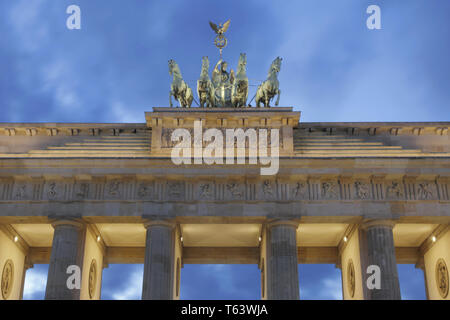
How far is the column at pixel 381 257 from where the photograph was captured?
31.0m

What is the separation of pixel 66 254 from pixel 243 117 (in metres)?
12.9

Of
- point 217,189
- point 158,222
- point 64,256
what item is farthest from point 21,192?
point 217,189

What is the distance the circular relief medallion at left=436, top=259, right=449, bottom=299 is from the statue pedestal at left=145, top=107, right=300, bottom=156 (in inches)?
461

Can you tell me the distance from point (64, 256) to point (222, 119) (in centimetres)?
1205

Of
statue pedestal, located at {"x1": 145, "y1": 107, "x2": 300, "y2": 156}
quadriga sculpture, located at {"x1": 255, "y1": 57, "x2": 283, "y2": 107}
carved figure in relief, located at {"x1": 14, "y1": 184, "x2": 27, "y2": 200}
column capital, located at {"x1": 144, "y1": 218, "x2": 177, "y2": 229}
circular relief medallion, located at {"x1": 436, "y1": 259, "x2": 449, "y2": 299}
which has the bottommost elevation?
circular relief medallion, located at {"x1": 436, "y1": 259, "x2": 449, "y2": 299}

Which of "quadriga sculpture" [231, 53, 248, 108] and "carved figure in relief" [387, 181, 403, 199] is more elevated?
"quadriga sculpture" [231, 53, 248, 108]

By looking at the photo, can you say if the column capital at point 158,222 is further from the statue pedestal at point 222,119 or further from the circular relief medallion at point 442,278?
the circular relief medallion at point 442,278

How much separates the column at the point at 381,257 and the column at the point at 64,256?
15.5m

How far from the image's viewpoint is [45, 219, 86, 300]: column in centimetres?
3091

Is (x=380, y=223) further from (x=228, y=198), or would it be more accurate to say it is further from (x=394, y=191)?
(x=228, y=198)

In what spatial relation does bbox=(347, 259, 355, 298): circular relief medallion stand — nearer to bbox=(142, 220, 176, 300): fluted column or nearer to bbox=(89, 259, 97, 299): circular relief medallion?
bbox=(142, 220, 176, 300): fluted column

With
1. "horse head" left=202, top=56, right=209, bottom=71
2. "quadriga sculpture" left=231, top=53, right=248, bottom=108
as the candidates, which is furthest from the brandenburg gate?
"horse head" left=202, top=56, right=209, bottom=71

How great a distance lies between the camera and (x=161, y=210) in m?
32.6

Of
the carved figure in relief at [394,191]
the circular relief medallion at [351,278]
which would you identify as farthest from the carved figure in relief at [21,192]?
the carved figure in relief at [394,191]
